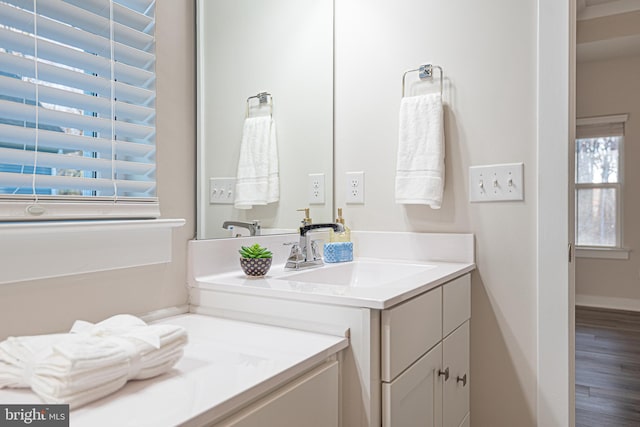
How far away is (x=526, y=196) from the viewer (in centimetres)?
144

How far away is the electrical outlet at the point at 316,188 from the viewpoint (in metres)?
1.72

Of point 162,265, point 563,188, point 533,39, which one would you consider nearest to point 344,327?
point 162,265

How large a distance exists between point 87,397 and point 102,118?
0.61m

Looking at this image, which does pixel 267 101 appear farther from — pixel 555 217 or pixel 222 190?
pixel 555 217

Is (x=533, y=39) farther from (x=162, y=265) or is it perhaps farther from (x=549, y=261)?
(x=162, y=265)

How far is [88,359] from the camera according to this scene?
59 cm

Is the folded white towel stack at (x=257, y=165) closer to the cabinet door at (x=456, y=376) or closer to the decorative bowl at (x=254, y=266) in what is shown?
the decorative bowl at (x=254, y=266)

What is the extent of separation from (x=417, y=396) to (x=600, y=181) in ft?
14.9

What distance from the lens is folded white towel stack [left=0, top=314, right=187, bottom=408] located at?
1.88ft

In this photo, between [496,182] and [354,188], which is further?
[354,188]

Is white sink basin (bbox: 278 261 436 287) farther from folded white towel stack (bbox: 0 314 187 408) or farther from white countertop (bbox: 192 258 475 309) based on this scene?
folded white towel stack (bbox: 0 314 187 408)

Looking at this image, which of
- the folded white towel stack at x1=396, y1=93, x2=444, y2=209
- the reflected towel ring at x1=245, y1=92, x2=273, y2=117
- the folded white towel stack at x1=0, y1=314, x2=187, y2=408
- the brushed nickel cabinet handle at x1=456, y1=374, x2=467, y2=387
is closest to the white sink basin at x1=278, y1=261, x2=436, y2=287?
the folded white towel stack at x1=396, y1=93, x2=444, y2=209

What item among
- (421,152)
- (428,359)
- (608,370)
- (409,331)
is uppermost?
(421,152)

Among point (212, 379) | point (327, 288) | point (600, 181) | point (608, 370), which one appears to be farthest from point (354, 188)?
point (600, 181)
